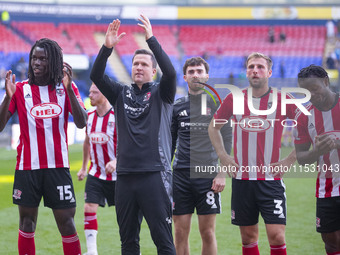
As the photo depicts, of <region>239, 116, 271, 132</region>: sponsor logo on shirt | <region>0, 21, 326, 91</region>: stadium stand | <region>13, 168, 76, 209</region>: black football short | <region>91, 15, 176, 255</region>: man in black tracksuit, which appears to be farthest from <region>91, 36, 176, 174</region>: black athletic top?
<region>0, 21, 326, 91</region>: stadium stand

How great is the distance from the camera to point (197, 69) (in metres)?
5.07

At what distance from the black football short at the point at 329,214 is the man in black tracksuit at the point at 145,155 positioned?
4.17ft

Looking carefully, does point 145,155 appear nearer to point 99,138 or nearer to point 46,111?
point 46,111

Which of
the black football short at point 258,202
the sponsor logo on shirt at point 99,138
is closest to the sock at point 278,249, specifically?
the black football short at point 258,202

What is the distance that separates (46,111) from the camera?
4.42 meters

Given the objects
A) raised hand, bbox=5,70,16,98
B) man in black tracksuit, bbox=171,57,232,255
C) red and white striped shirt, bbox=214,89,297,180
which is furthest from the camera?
man in black tracksuit, bbox=171,57,232,255

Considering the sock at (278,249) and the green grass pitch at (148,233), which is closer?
the sock at (278,249)

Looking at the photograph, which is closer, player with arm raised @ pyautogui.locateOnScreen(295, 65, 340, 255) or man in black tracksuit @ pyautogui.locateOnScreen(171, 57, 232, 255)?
player with arm raised @ pyautogui.locateOnScreen(295, 65, 340, 255)

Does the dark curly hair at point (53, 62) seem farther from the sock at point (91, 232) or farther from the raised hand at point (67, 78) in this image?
the sock at point (91, 232)

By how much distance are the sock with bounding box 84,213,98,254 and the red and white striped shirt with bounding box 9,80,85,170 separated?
1628mm

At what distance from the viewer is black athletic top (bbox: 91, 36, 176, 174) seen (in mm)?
3928

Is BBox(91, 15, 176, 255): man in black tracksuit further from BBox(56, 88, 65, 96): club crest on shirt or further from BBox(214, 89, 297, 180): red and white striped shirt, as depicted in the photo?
BBox(214, 89, 297, 180): red and white striped shirt

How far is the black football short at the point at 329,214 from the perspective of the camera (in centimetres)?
410

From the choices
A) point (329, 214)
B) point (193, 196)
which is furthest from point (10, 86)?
point (329, 214)
